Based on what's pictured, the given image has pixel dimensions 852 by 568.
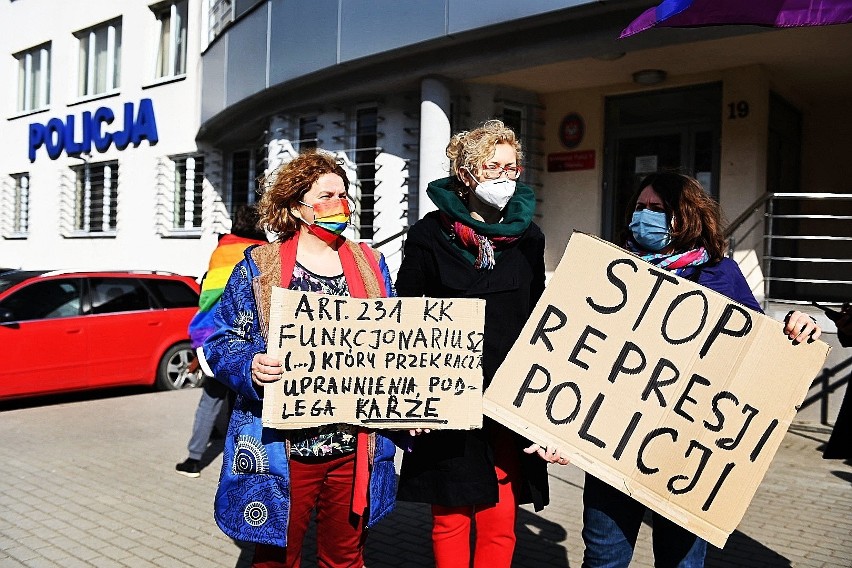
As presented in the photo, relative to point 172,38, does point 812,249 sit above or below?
below

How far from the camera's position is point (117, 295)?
1006cm

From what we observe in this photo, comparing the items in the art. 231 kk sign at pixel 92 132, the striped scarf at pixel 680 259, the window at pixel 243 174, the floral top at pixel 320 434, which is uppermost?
the art. 231 kk sign at pixel 92 132

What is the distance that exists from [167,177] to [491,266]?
16.5 m

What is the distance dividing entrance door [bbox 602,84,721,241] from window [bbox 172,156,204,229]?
31.2 ft

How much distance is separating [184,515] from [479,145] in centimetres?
353

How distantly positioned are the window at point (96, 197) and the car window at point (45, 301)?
11.0 meters

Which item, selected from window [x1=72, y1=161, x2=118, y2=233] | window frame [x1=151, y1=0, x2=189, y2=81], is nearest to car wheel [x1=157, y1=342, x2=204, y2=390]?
window frame [x1=151, y1=0, x2=189, y2=81]

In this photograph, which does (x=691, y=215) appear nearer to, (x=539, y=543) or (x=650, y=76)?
(x=539, y=543)

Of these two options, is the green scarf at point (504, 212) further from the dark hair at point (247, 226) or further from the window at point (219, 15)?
the window at point (219, 15)

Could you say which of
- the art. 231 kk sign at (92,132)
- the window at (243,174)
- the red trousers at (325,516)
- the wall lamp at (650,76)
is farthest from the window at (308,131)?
the red trousers at (325,516)

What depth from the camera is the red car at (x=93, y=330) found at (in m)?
9.05

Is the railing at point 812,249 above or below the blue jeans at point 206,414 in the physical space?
above

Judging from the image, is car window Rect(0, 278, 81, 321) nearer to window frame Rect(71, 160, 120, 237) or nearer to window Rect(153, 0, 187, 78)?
window Rect(153, 0, 187, 78)

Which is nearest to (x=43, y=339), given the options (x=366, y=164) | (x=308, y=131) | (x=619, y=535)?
(x=366, y=164)
